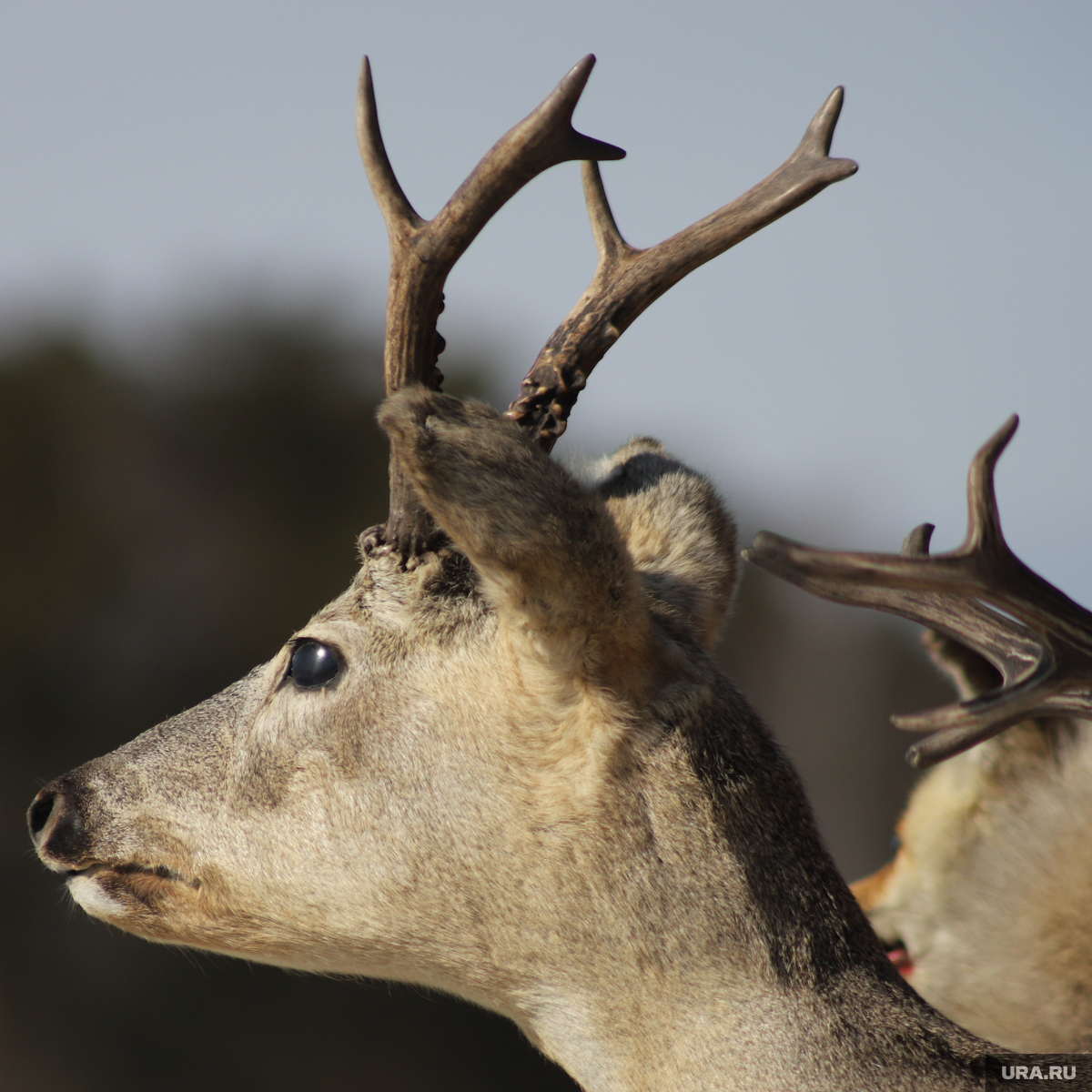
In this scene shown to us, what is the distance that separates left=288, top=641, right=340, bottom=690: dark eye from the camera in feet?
9.90

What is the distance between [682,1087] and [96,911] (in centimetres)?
147

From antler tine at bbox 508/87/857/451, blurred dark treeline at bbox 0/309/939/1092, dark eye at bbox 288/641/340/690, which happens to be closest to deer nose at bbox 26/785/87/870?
dark eye at bbox 288/641/340/690

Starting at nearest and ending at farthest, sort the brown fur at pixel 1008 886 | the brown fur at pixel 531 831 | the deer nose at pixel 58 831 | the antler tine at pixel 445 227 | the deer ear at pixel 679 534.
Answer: the brown fur at pixel 531 831
the antler tine at pixel 445 227
the deer nose at pixel 58 831
the deer ear at pixel 679 534
the brown fur at pixel 1008 886

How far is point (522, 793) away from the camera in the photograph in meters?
2.65

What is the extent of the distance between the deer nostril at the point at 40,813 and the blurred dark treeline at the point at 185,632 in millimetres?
10713

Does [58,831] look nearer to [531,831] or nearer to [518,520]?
[531,831]

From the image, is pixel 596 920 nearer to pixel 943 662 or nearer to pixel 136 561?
pixel 943 662

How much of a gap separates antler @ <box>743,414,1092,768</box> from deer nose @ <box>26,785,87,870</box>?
182 centimetres

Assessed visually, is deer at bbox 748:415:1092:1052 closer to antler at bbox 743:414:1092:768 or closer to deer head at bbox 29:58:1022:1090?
antler at bbox 743:414:1092:768

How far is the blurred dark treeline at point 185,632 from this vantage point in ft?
47.1

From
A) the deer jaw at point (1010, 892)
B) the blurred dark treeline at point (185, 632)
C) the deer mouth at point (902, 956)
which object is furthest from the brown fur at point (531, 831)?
the blurred dark treeline at point (185, 632)

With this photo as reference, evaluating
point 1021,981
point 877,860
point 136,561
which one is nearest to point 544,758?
point 1021,981

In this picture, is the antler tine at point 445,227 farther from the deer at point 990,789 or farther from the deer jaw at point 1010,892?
the deer jaw at point 1010,892

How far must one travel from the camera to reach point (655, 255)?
121 inches
